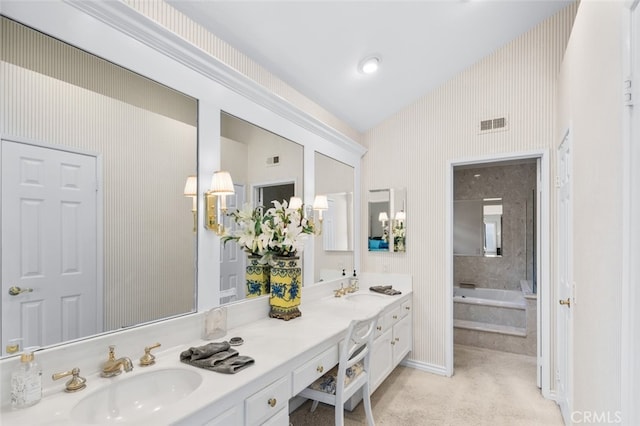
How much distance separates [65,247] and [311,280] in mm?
1881

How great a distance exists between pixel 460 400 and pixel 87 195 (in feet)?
10.1

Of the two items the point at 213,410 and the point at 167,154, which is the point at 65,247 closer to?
the point at 167,154

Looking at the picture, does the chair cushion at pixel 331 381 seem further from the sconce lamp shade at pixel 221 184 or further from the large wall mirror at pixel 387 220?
the large wall mirror at pixel 387 220

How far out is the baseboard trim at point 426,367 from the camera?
3.33 m

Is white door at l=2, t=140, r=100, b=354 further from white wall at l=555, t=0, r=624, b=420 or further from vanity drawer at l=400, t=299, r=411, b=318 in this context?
vanity drawer at l=400, t=299, r=411, b=318

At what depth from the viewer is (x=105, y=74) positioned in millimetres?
1512

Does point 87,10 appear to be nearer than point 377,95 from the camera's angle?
Yes

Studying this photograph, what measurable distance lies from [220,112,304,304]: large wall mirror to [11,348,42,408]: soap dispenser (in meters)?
0.97

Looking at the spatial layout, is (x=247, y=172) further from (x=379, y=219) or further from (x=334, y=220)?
(x=379, y=219)

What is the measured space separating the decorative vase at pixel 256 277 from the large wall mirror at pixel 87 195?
0.49 meters

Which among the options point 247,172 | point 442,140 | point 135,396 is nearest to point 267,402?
point 135,396

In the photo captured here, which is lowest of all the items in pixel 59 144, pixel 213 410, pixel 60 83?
pixel 213 410

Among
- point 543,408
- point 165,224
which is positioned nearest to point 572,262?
point 543,408

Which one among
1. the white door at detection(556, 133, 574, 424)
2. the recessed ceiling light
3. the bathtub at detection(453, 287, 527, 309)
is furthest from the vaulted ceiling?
the bathtub at detection(453, 287, 527, 309)
